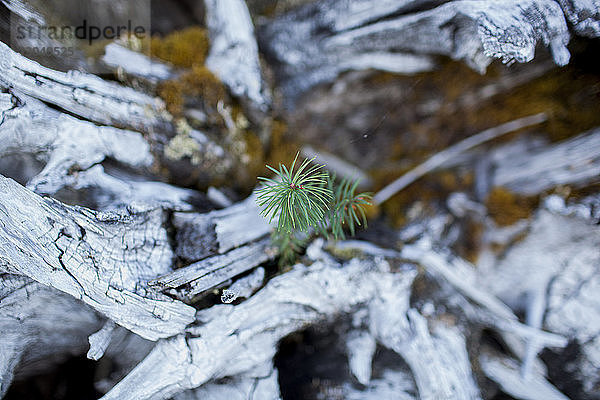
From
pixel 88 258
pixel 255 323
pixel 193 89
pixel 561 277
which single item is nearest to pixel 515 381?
pixel 561 277

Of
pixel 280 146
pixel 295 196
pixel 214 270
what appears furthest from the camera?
pixel 280 146

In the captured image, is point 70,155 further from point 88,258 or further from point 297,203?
point 297,203

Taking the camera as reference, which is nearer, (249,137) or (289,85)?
(249,137)

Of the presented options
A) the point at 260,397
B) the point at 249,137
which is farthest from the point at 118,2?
the point at 260,397

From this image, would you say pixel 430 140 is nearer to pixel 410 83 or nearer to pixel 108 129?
pixel 410 83

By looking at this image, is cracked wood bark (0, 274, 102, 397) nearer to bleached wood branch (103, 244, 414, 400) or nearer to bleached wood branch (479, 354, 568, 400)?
bleached wood branch (103, 244, 414, 400)
